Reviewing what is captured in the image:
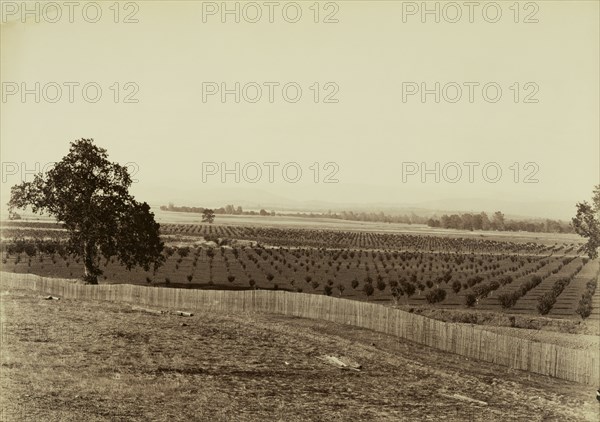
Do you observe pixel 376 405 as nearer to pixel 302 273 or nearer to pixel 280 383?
pixel 280 383

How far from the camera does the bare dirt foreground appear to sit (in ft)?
57.7

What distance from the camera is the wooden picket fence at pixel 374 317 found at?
77.5ft

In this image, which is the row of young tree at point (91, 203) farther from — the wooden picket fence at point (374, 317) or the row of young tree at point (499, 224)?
the row of young tree at point (499, 224)

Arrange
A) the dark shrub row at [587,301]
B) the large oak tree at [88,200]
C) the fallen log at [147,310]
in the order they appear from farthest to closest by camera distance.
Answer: the large oak tree at [88,200] < the dark shrub row at [587,301] < the fallen log at [147,310]

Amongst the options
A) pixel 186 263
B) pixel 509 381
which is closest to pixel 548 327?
pixel 509 381

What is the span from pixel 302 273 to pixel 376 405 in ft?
168

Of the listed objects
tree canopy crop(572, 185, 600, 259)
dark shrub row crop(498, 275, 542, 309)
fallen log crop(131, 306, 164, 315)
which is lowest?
dark shrub row crop(498, 275, 542, 309)

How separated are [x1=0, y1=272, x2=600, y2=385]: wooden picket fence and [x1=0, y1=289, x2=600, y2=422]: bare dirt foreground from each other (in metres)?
0.60

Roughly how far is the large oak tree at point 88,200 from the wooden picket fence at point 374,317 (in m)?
6.71

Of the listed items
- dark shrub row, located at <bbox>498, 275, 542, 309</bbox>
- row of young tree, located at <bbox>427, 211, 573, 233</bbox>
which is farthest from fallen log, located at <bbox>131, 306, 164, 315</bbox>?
row of young tree, located at <bbox>427, 211, 573, 233</bbox>

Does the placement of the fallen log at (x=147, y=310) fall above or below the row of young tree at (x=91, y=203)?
below

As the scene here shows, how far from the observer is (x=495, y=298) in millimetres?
54344

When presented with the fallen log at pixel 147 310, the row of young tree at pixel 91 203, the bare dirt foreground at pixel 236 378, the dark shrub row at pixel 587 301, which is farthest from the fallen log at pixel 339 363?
the row of young tree at pixel 91 203

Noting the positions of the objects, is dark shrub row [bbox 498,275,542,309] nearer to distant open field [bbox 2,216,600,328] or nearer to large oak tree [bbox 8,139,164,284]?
distant open field [bbox 2,216,600,328]
